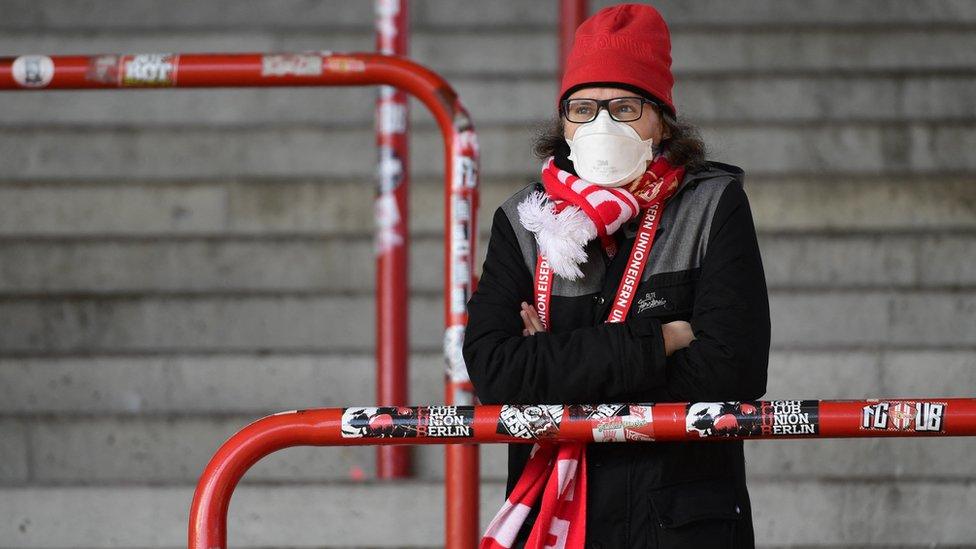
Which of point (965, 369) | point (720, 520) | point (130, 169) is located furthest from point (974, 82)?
point (720, 520)

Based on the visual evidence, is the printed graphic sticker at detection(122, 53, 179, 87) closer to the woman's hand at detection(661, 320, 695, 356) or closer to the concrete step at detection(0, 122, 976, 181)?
the woman's hand at detection(661, 320, 695, 356)

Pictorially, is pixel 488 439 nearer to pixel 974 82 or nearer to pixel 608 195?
pixel 608 195

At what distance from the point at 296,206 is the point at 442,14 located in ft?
3.17

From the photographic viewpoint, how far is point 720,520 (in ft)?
5.51

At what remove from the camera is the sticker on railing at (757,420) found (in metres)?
1.59

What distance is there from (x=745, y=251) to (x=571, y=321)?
0.25m

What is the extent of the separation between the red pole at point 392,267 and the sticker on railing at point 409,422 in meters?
1.31

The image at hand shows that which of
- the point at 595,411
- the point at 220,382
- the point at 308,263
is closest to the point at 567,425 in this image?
the point at 595,411

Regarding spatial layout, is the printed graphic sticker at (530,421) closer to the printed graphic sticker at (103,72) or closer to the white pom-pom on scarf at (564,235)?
the white pom-pom on scarf at (564,235)

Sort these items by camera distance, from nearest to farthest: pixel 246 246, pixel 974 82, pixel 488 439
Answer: pixel 488 439 < pixel 246 246 < pixel 974 82

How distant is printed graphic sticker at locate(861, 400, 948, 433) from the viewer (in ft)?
5.25

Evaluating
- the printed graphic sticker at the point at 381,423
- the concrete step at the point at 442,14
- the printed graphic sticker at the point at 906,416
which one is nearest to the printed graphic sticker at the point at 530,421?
the printed graphic sticker at the point at 381,423

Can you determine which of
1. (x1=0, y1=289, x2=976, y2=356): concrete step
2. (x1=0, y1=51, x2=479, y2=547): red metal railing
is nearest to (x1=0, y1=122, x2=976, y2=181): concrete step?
(x1=0, y1=289, x2=976, y2=356): concrete step

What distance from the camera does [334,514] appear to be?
2863mm
